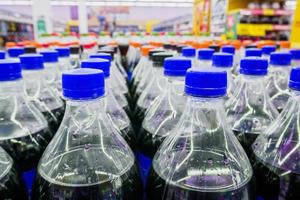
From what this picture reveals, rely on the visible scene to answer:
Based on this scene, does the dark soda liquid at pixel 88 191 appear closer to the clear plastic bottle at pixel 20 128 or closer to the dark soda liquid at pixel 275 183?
the clear plastic bottle at pixel 20 128

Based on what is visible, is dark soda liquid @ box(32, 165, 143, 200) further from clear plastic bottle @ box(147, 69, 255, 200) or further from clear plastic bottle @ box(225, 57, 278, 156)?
clear plastic bottle @ box(225, 57, 278, 156)

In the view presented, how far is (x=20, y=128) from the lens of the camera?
72 centimetres

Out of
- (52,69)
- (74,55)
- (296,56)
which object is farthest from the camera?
(74,55)

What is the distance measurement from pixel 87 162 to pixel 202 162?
0.24m

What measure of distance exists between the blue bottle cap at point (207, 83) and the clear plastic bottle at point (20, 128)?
1.39 feet

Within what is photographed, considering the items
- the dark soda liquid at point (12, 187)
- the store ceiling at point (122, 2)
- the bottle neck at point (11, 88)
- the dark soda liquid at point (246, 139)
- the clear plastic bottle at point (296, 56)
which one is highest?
the store ceiling at point (122, 2)

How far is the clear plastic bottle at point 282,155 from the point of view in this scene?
1.82ft

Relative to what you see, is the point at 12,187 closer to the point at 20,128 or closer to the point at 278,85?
the point at 20,128

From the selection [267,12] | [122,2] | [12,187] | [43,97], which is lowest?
[12,187]

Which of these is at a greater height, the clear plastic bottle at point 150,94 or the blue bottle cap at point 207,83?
the blue bottle cap at point 207,83

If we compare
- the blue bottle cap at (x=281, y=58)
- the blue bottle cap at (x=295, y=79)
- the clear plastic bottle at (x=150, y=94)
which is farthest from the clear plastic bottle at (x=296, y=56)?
the blue bottle cap at (x=295, y=79)

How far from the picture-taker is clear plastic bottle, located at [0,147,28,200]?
551mm

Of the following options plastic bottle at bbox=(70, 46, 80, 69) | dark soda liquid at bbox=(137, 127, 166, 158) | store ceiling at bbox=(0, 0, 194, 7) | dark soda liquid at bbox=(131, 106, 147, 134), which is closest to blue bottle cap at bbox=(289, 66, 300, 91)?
dark soda liquid at bbox=(137, 127, 166, 158)

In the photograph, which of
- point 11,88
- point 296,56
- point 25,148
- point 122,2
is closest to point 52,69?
point 11,88
